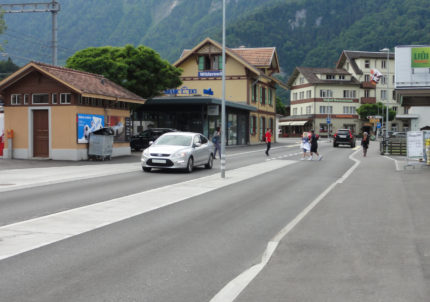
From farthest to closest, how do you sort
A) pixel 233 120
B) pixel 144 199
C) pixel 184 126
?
pixel 233 120, pixel 184 126, pixel 144 199

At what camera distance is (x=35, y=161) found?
82.5 feet

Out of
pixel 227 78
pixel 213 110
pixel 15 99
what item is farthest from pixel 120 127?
pixel 227 78

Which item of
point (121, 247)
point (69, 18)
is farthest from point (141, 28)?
point (121, 247)

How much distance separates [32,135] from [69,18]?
98.1 m

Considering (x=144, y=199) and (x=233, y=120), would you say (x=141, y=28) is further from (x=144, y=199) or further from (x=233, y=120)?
(x=144, y=199)

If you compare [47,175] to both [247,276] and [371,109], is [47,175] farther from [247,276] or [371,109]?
[371,109]

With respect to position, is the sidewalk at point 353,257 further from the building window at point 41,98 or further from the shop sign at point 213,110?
the shop sign at point 213,110

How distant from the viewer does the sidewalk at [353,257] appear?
5074mm

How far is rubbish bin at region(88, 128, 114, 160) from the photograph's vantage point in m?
26.1

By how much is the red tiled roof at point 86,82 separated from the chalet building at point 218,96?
12.4 meters

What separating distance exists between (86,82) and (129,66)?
926cm

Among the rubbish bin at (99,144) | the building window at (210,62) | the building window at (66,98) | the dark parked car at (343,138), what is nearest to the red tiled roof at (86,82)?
the building window at (66,98)

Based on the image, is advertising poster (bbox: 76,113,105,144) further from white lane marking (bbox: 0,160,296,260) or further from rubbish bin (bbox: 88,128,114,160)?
white lane marking (bbox: 0,160,296,260)

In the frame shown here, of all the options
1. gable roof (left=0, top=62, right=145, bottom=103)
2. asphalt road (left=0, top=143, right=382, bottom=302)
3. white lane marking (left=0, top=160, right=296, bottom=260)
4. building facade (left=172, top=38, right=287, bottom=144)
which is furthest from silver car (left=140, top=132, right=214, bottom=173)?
building facade (left=172, top=38, right=287, bottom=144)
